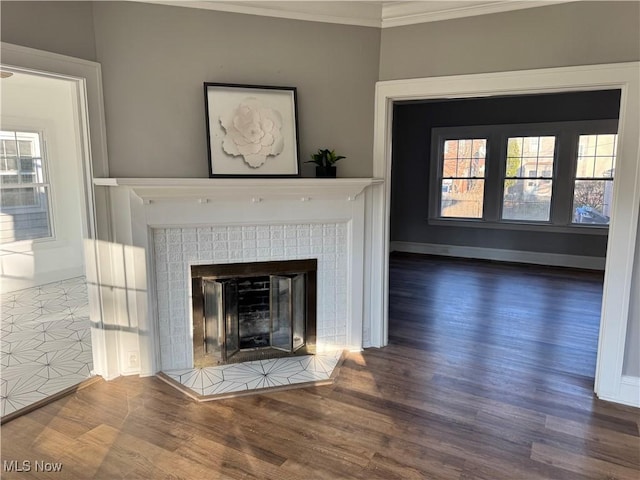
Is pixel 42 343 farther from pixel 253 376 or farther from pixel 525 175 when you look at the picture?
pixel 525 175

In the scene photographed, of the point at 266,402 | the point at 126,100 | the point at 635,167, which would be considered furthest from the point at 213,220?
the point at 635,167

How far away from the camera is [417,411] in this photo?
2.73m

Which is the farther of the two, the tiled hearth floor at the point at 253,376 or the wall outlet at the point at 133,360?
the wall outlet at the point at 133,360

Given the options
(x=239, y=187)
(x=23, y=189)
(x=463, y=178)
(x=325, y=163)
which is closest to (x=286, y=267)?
(x=239, y=187)

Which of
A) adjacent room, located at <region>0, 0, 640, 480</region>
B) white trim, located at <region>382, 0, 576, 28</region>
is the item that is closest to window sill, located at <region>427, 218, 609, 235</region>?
adjacent room, located at <region>0, 0, 640, 480</region>

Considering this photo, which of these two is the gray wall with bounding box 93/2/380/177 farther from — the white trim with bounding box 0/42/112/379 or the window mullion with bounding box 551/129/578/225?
the window mullion with bounding box 551/129/578/225

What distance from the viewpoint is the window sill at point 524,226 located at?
21.2ft

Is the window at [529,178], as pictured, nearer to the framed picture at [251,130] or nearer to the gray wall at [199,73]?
the gray wall at [199,73]

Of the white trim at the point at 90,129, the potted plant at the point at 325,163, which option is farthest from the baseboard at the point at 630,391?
the white trim at the point at 90,129

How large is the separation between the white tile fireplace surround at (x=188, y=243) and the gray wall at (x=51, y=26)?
844 millimetres

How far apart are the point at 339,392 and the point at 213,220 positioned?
1.49m

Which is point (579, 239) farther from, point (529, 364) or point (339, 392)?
point (339, 392)

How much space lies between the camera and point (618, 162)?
2711 mm

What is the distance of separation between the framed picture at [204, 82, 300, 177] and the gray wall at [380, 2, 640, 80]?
2.90ft
